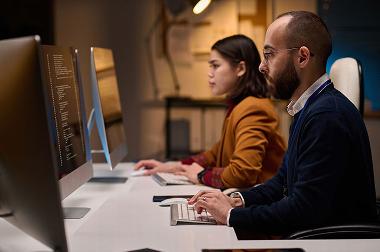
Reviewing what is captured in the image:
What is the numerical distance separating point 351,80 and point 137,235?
107 cm

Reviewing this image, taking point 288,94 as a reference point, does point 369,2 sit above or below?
above

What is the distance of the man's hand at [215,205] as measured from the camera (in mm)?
1452

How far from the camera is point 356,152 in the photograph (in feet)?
4.61

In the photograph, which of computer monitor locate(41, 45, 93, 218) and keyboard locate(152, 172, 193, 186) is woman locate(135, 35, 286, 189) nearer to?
keyboard locate(152, 172, 193, 186)

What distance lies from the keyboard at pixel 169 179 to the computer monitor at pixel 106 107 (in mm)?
191

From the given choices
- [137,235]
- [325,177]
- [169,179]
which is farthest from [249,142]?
[137,235]

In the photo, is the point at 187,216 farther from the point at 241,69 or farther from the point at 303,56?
the point at 241,69

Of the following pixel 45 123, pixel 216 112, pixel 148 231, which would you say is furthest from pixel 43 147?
pixel 216 112

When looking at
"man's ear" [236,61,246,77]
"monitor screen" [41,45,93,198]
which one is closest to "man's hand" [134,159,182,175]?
"man's ear" [236,61,246,77]

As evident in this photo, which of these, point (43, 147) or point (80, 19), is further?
point (80, 19)

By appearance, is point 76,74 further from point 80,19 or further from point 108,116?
point 80,19

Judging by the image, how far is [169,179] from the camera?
2.20m

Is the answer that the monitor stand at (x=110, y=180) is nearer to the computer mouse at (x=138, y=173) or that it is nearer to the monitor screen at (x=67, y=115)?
the computer mouse at (x=138, y=173)

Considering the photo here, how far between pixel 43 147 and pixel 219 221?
0.66m
